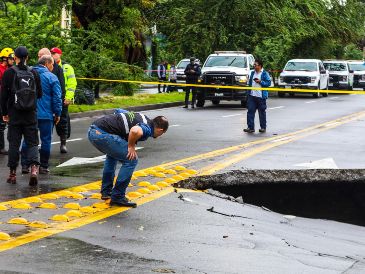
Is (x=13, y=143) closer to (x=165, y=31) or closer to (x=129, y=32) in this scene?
(x=129, y=32)

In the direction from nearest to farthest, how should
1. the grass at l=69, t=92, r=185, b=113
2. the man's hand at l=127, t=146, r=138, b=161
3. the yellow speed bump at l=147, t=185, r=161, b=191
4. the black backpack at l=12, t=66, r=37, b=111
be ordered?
the man's hand at l=127, t=146, r=138, b=161, the yellow speed bump at l=147, t=185, r=161, b=191, the black backpack at l=12, t=66, r=37, b=111, the grass at l=69, t=92, r=185, b=113

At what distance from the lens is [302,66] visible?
39.2 metres

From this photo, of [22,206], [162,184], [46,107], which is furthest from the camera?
[46,107]

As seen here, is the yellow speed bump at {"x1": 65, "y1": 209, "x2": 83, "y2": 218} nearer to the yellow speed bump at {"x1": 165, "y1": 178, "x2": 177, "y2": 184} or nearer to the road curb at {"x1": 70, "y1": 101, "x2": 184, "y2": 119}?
the yellow speed bump at {"x1": 165, "y1": 178, "x2": 177, "y2": 184}

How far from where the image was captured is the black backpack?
10.6 metres

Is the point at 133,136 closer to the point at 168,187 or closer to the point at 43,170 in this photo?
the point at 168,187

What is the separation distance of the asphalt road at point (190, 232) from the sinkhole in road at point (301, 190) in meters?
0.38

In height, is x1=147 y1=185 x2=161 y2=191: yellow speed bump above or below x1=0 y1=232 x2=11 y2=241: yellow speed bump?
below

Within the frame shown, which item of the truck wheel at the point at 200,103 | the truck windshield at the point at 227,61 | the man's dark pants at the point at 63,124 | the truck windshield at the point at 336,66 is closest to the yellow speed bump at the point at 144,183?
the man's dark pants at the point at 63,124

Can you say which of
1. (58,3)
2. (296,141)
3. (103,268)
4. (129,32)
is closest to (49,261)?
(103,268)

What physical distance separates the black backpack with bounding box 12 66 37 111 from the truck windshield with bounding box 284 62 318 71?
2913 cm

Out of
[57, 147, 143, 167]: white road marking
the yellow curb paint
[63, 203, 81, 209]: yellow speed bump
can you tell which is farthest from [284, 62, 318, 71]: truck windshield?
the yellow curb paint

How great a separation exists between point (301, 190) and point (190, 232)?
4.61 metres

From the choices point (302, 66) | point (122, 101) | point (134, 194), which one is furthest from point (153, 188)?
point (302, 66)
